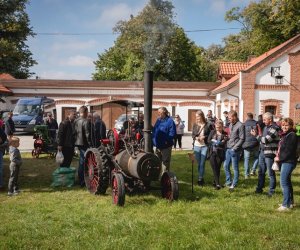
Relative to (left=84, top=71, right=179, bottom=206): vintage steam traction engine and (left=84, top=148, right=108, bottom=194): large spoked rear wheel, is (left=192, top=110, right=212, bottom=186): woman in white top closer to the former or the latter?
(left=84, top=71, right=179, bottom=206): vintage steam traction engine

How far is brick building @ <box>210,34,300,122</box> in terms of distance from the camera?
2427 centimetres

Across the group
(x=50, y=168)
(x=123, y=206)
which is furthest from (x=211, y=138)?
(x=50, y=168)

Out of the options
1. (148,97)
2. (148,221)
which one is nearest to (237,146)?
(148,97)

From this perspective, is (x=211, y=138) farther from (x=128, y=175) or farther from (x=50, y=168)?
(x=50, y=168)

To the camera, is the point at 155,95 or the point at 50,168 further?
the point at 155,95

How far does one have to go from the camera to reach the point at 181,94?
3206 centimetres

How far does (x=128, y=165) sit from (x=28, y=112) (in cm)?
1876

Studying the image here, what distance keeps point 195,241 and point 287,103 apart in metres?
21.7

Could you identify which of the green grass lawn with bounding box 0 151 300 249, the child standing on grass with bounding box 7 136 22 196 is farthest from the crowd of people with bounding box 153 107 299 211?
the child standing on grass with bounding box 7 136 22 196

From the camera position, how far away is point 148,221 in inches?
235

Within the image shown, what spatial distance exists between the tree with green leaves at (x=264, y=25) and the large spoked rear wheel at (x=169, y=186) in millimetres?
15235

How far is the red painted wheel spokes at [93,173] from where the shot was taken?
8009 mm

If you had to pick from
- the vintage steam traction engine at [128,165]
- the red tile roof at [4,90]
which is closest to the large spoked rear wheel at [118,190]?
the vintage steam traction engine at [128,165]

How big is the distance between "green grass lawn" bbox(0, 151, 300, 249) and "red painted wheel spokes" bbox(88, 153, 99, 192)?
258 mm
